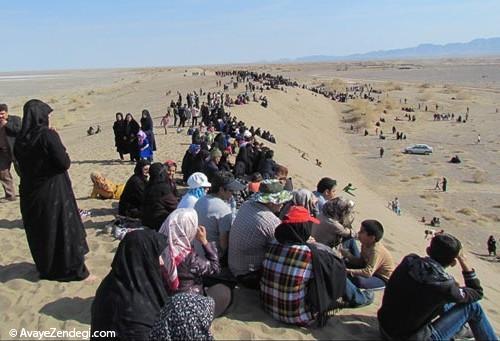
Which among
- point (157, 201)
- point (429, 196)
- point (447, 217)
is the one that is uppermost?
point (157, 201)

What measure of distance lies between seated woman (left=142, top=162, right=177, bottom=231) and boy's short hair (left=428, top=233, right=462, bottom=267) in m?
3.16

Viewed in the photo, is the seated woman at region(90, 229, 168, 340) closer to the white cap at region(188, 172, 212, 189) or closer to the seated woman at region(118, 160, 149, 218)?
the white cap at region(188, 172, 212, 189)

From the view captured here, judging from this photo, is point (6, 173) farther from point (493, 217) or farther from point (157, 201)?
point (493, 217)

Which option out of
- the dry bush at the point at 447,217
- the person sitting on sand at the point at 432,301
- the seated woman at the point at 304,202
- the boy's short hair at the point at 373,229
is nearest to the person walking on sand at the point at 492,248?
the dry bush at the point at 447,217

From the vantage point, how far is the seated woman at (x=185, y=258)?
13.7 ft

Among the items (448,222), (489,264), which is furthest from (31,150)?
(448,222)

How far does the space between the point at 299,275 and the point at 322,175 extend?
1387 cm

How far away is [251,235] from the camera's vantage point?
15.4 ft

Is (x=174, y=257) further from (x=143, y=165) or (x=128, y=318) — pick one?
(x=143, y=165)

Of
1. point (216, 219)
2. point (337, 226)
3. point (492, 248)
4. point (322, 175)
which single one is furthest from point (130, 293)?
point (322, 175)

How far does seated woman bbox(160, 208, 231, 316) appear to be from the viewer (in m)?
4.16

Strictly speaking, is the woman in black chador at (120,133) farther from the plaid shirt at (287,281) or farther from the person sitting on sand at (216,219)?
the plaid shirt at (287,281)

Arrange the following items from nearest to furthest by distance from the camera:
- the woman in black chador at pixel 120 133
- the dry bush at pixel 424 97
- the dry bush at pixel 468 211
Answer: the woman in black chador at pixel 120 133
the dry bush at pixel 468 211
the dry bush at pixel 424 97

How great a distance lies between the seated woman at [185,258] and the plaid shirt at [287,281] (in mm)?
467
